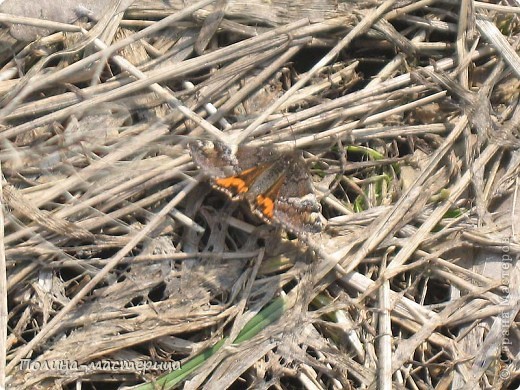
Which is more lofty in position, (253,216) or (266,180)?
(266,180)

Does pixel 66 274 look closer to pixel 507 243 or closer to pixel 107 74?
pixel 107 74

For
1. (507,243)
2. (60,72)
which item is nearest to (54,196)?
(60,72)

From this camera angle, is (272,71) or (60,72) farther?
A: (272,71)
